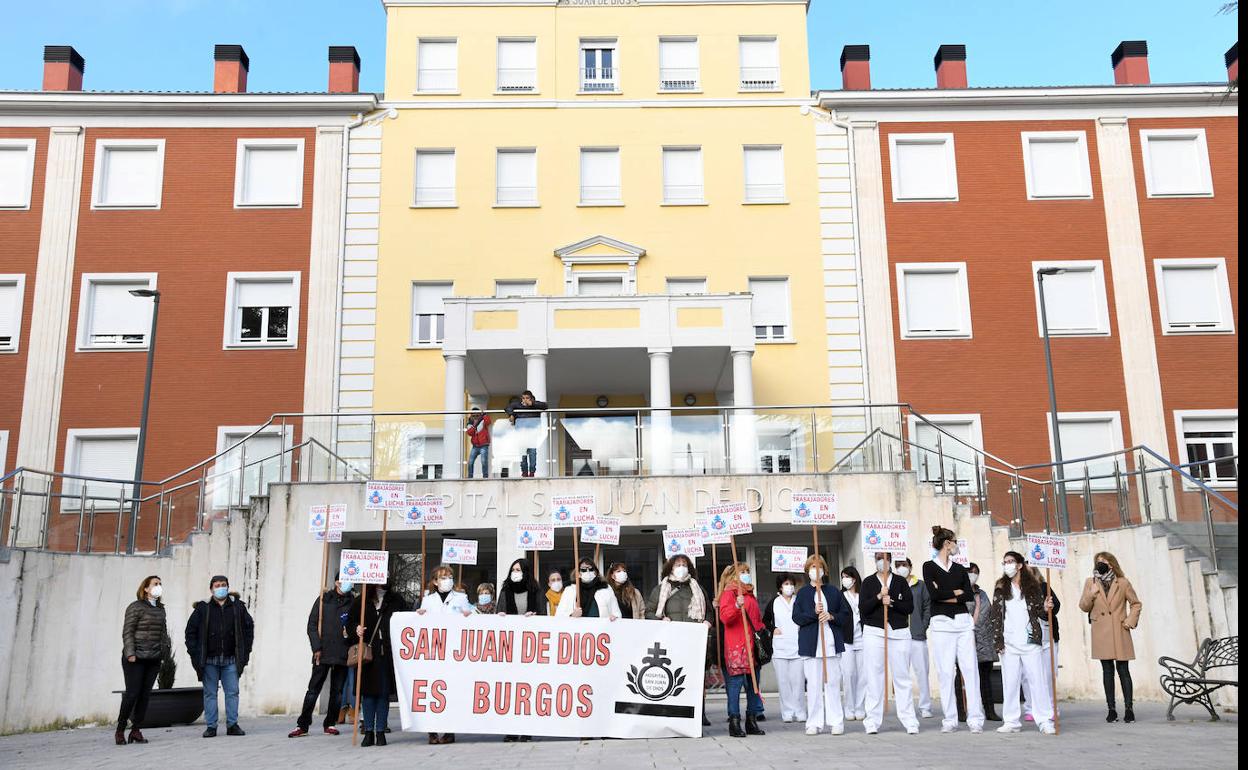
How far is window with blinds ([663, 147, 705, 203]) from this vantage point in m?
27.9

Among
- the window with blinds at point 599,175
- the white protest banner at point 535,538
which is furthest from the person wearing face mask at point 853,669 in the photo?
the window with blinds at point 599,175

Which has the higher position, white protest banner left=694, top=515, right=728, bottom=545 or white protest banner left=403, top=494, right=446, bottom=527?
white protest banner left=403, top=494, right=446, bottom=527

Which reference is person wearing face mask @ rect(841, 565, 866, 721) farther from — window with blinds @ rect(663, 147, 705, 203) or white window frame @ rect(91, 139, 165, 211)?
white window frame @ rect(91, 139, 165, 211)

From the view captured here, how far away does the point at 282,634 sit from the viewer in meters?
18.7

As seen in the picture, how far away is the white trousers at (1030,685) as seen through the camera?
38.0 feet

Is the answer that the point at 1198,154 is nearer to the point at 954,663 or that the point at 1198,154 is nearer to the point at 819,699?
the point at 954,663

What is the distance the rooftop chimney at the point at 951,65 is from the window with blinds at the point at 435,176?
12.4m

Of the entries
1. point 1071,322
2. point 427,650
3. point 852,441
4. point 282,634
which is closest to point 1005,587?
point 427,650

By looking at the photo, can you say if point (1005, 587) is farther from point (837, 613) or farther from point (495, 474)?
point (495, 474)

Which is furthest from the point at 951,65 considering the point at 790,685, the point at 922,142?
the point at 790,685

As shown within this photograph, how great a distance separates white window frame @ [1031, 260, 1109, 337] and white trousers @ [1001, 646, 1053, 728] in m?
16.4

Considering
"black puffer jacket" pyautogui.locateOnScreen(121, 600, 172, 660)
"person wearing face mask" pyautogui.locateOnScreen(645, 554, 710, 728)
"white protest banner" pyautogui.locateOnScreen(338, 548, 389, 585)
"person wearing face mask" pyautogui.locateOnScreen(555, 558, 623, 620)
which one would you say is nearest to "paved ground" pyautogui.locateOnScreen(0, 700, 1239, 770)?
"black puffer jacket" pyautogui.locateOnScreen(121, 600, 172, 660)

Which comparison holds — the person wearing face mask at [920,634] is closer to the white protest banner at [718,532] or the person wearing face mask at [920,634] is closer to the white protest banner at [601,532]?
the white protest banner at [718,532]

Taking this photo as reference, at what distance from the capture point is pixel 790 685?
13.5m
